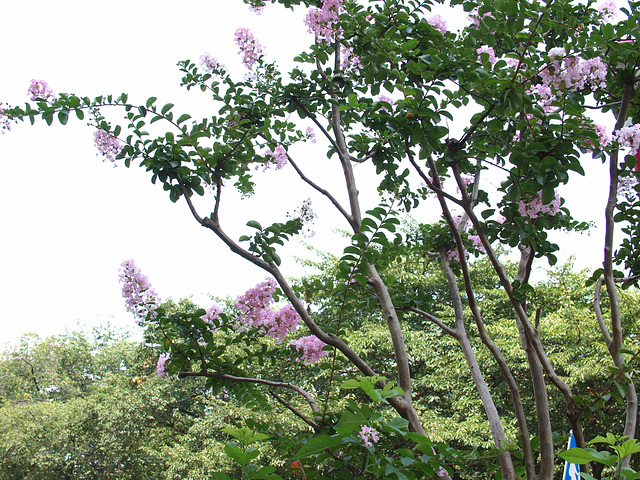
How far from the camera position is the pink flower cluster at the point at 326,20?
210 cm

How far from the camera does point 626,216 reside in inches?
82.0

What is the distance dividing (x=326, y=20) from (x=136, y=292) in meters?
1.48

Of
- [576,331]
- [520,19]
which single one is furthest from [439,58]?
[576,331]

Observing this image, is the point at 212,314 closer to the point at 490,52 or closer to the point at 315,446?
the point at 315,446

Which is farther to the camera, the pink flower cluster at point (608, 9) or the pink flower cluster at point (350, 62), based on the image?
the pink flower cluster at point (350, 62)

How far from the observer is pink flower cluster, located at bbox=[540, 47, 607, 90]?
133 cm

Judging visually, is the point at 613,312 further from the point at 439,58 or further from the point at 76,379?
the point at 76,379

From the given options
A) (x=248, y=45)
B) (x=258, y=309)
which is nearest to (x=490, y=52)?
(x=248, y=45)

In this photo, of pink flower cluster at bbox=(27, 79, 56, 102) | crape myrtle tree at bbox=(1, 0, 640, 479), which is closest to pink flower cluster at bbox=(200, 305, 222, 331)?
crape myrtle tree at bbox=(1, 0, 640, 479)

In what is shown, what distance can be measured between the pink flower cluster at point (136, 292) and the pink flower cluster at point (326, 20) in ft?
4.36

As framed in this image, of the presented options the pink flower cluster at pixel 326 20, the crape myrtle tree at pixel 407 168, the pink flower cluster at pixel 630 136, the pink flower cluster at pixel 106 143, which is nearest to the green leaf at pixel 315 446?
the crape myrtle tree at pixel 407 168

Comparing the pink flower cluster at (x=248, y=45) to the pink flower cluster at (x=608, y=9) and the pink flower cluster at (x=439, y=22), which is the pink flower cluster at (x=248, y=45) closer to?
the pink flower cluster at (x=439, y=22)

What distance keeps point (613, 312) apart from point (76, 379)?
18.3 meters

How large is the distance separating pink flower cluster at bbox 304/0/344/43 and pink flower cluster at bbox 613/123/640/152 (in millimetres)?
1199
